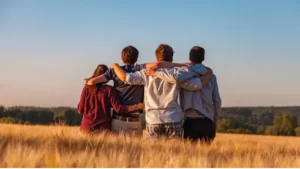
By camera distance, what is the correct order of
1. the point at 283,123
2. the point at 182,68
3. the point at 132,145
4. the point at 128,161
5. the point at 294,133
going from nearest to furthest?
the point at 128,161, the point at 132,145, the point at 182,68, the point at 294,133, the point at 283,123

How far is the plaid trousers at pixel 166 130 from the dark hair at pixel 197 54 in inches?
42.3

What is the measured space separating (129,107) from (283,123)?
210 ft

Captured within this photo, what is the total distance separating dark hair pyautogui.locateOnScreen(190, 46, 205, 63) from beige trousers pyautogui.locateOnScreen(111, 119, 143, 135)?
137 centimetres

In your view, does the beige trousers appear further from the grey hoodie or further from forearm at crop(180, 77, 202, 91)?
forearm at crop(180, 77, 202, 91)

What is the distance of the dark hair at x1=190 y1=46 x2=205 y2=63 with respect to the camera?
8703mm

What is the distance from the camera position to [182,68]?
842 centimetres

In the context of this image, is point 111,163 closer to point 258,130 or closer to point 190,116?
point 190,116

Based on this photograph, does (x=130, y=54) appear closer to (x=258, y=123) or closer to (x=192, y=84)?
(x=192, y=84)

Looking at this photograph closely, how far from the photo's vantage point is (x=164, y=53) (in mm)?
8508

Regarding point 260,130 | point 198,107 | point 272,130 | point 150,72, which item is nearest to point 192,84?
point 198,107

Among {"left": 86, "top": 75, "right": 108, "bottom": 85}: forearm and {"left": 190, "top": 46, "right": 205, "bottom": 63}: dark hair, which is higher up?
{"left": 190, "top": 46, "right": 205, "bottom": 63}: dark hair

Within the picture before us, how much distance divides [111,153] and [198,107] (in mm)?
2978

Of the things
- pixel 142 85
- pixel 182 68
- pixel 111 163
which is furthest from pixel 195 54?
pixel 111 163

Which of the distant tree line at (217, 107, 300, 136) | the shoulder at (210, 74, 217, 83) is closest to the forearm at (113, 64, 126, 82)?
the shoulder at (210, 74, 217, 83)
